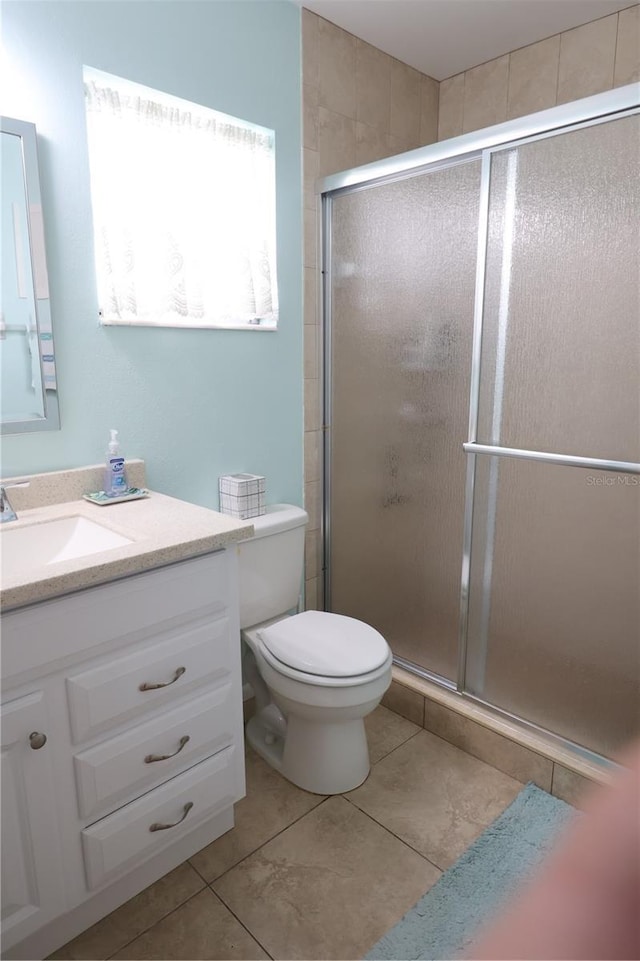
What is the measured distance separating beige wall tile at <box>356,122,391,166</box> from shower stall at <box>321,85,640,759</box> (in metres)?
0.29

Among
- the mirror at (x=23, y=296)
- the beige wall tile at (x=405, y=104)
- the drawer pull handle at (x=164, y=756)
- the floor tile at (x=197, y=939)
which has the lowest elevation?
the floor tile at (x=197, y=939)

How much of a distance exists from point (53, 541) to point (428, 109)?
2294mm

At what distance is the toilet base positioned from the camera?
1.76 m

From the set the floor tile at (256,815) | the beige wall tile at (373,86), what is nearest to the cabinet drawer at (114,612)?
the floor tile at (256,815)

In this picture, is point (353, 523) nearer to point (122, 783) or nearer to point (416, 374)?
point (416, 374)

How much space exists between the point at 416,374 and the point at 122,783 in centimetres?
144

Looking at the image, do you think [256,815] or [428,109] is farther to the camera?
[428,109]

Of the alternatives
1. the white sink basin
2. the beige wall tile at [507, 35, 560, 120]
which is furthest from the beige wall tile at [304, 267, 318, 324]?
the white sink basin

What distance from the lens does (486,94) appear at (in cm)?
238

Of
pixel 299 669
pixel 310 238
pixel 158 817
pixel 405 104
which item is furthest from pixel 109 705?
pixel 405 104

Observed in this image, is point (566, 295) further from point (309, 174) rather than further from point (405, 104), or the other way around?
point (405, 104)

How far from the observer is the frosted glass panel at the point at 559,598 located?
5.20 ft

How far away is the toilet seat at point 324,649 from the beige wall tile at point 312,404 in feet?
2.44

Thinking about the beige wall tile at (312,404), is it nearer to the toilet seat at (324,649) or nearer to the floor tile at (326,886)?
the toilet seat at (324,649)
